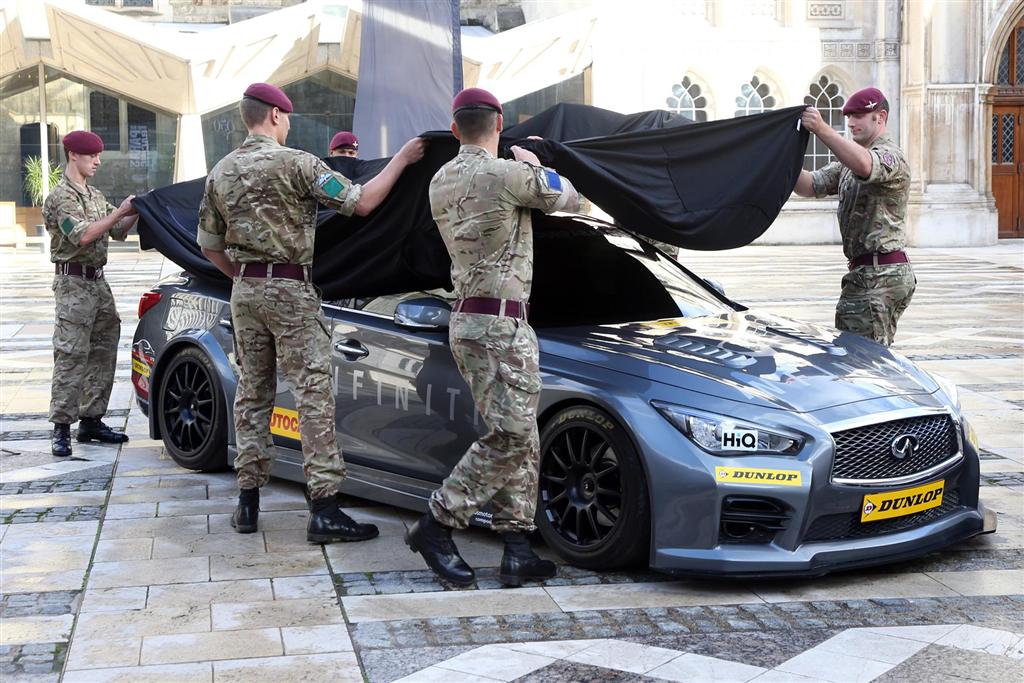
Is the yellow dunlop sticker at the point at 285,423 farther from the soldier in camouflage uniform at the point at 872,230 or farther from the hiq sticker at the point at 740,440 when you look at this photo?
the soldier in camouflage uniform at the point at 872,230

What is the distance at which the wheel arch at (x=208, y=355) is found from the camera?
7562 millimetres

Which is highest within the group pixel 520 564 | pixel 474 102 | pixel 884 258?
pixel 474 102

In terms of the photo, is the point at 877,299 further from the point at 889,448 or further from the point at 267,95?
the point at 267,95

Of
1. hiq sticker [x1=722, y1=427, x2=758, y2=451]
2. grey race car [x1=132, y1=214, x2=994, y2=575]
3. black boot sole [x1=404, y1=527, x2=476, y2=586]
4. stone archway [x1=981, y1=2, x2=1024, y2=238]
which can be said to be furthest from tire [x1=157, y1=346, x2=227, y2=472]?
stone archway [x1=981, y1=2, x2=1024, y2=238]

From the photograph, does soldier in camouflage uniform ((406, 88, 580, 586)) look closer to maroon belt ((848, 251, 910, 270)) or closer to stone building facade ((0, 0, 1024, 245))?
maroon belt ((848, 251, 910, 270))

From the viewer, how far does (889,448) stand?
561 cm

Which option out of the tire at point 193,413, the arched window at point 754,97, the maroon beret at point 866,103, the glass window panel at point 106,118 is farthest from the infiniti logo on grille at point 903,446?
the glass window panel at point 106,118

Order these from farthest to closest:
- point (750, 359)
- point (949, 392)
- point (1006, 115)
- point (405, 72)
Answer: point (1006, 115)
point (405, 72)
point (949, 392)
point (750, 359)

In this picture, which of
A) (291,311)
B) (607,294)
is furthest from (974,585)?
(291,311)

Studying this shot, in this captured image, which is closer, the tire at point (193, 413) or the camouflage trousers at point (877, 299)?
the camouflage trousers at point (877, 299)

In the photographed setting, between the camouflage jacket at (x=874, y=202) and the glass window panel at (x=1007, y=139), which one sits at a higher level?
the glass window panel at (x=1007, y=139)

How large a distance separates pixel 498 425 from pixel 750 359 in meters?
1.23

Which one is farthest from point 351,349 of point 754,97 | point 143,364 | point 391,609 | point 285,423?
point 754,97

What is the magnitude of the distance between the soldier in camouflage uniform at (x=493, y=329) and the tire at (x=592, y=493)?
0.21m
